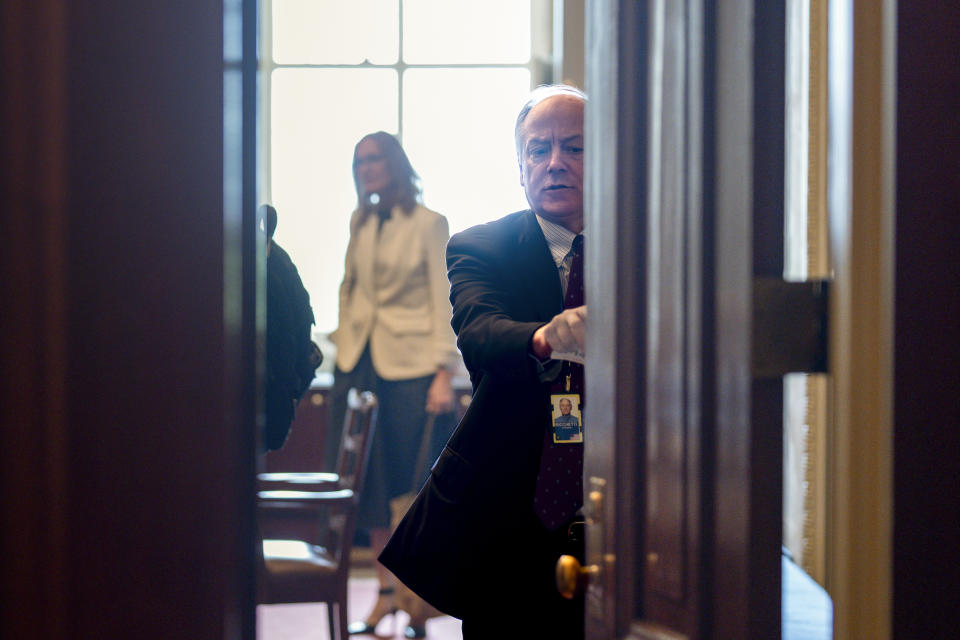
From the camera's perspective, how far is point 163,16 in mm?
829

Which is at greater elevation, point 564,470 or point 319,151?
point 319,151

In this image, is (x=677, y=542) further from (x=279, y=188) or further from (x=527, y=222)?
(x=279, y=188)

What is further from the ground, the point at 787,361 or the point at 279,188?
the point at 279,188

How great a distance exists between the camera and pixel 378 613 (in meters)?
3.47

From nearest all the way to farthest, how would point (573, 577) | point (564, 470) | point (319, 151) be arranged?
1. point (573, 577)
2. point (564, 470)
3. point (319, 151)

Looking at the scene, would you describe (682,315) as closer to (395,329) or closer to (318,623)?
(395,329)

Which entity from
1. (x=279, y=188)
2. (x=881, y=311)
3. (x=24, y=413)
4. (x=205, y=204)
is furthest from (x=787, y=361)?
(x=279, y=188)

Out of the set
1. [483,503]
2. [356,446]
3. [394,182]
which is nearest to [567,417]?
[483,503]

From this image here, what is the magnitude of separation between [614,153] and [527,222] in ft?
2.45

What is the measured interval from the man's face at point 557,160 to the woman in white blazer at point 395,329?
1.93 metres

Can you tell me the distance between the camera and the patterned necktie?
1.59 m

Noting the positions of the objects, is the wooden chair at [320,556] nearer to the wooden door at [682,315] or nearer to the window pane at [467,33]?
the wooden door at [682,315]

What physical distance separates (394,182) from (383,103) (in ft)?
5.47

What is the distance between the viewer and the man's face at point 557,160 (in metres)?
1.65
